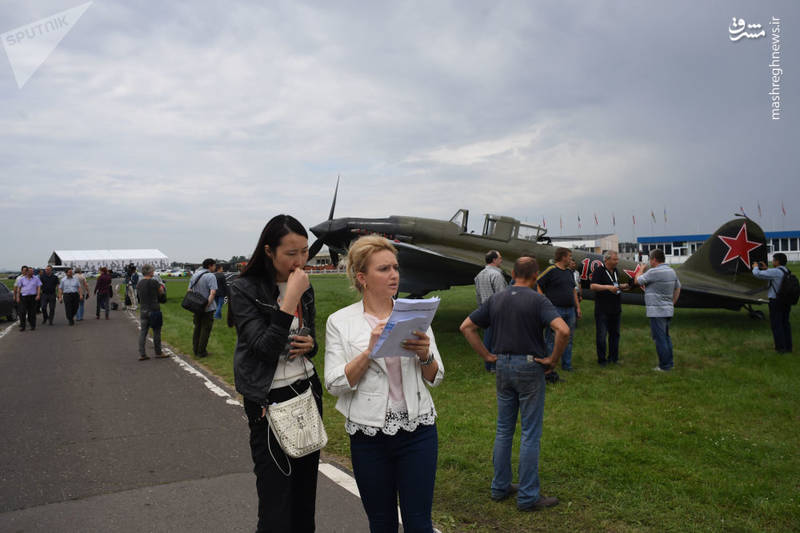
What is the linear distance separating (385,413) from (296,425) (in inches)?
16.4

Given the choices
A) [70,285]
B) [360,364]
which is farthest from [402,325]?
[70,285]

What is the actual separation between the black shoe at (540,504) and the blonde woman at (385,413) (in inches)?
69.5

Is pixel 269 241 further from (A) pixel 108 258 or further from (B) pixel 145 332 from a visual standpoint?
(A) pixel 108 258

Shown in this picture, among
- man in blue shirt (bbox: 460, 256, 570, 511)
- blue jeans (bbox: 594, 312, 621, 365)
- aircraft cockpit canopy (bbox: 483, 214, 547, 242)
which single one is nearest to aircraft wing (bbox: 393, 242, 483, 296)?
aircraft cockpit canopy (bbox: 483, 214, 547, 242)

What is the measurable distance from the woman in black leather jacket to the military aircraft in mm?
9023

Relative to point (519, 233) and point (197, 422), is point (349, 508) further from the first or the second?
point (519, 233)

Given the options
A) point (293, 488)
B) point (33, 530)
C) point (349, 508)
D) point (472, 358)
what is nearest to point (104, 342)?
point (472, 358)

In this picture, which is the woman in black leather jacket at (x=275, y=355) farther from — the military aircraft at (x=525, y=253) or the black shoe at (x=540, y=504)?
the military aircraft at (x=525, y=253)

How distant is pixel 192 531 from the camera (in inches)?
134

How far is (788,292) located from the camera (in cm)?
875

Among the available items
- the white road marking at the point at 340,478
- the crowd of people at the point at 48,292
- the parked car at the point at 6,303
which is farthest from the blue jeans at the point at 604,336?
the parked car at the point at 6,303

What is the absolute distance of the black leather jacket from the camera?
2.26 metres

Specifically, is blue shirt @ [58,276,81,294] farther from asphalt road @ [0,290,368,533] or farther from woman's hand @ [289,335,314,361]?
woman's hand @ [289,335,314,361]

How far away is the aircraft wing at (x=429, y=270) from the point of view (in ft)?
40.3
